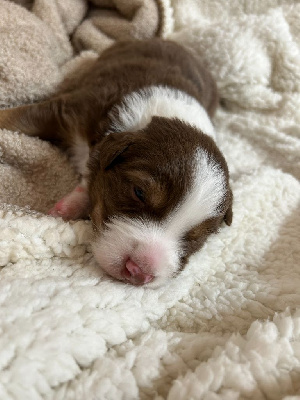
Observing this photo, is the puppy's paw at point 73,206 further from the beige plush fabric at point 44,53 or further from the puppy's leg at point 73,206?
the beige plush fabric at point 44,53

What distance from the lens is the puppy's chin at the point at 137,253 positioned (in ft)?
5.73

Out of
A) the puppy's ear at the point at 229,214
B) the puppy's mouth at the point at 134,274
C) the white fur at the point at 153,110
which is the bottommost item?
the puppy's mouth at the point at 134,274

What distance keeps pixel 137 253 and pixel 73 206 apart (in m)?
0.61

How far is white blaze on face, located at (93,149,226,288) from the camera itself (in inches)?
69.7

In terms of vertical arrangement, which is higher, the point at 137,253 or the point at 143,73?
the point at 143,73

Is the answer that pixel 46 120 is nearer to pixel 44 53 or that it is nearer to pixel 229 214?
pixel 44 53

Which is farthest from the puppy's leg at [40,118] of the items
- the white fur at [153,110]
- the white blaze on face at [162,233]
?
the white blaze on face at [162,233]

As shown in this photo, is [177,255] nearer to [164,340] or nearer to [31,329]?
[164,340]

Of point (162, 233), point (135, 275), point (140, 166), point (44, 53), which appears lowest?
point (44, 53)

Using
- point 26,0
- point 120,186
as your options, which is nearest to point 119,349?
point 120,186

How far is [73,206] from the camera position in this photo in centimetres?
220

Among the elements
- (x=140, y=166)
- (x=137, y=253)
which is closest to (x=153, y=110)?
(x=140, y=166)

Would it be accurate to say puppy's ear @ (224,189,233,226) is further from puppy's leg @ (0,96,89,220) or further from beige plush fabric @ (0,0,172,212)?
beige plush fabric @ (0,0,172,212)

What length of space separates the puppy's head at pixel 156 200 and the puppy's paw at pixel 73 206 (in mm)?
153
